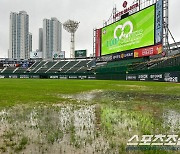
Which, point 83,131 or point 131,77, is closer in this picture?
point 83,131

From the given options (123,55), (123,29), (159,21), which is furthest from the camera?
(123,55)

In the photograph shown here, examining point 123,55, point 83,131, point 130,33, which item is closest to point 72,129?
point 83,131

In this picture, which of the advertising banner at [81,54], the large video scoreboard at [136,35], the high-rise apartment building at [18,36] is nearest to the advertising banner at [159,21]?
the large video scoreboard at [136,35]

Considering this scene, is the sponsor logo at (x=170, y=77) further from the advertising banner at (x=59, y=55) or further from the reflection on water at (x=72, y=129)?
the advertising banner at (x=59, y=55)

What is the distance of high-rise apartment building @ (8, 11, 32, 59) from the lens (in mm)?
172500

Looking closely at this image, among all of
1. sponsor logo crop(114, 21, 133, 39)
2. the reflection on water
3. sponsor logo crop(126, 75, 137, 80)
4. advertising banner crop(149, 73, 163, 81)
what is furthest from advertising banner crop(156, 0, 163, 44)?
the reflection on water

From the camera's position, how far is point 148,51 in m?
52.9

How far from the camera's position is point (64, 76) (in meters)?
88.7

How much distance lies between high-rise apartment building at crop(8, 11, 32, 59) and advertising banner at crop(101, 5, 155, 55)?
119564 millimetres

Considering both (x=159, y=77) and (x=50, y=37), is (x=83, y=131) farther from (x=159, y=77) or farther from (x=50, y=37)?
(x=50, y=37)

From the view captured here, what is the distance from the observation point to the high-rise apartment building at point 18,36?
172 m

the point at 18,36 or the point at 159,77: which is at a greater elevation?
the point at 18,36

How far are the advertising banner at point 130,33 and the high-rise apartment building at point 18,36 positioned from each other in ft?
392

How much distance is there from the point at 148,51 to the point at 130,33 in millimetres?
8739
